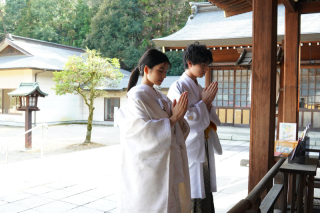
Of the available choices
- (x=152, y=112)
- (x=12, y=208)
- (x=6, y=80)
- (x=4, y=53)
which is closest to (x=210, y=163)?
(x=152, y=112)

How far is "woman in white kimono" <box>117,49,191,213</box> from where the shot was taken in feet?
5.21

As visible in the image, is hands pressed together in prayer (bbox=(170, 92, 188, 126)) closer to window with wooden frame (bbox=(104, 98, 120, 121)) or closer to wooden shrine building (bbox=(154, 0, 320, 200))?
wooden shrine building (bbox=(154, 0, 320, 200))

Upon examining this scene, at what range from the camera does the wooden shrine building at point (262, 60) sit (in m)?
2.19

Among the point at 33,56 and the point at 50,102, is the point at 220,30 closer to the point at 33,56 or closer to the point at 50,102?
the point at 50,102

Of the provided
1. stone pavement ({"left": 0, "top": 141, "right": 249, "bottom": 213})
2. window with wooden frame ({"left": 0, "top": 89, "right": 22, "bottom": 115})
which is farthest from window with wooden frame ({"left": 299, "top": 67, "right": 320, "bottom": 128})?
window with wooden frame ({"left": 0, "top": 89, "right": 22, "bottom": 115})

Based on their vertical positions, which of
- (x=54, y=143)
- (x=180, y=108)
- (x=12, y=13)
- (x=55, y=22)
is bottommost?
(x=54, y=143)

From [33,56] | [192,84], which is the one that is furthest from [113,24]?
[192,84]

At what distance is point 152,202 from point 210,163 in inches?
29.7

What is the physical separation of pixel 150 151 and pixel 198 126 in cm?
61

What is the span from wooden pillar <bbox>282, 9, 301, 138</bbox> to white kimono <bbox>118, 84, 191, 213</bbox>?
2.83m

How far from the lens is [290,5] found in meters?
3.47

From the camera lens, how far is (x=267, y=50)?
2160 millimetres

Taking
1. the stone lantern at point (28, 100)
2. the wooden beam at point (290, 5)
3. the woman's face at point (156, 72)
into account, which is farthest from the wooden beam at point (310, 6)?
the stone lantern at point (28, 100)

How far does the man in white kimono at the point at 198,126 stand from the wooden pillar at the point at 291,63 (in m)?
2.22
